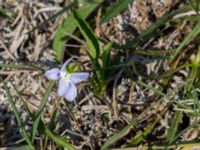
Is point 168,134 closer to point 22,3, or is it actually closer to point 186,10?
point 186,10

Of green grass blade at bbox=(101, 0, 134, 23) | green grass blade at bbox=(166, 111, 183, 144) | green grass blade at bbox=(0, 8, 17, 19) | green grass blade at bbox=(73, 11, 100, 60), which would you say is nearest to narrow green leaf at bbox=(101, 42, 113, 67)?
green grass blade at bbox=(73, 11, 100, 60)

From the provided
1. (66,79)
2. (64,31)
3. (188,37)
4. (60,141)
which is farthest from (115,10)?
(60,141)

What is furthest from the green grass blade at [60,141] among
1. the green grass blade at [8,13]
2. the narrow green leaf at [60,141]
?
the green grass blade at [8,13]

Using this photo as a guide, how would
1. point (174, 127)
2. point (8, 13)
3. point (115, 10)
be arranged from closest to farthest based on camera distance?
point (174, 127) → point (115, 10) → point (8, 13)

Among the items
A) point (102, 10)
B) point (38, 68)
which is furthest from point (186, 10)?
point (38, 68)

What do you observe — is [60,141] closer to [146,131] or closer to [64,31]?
[146,131]

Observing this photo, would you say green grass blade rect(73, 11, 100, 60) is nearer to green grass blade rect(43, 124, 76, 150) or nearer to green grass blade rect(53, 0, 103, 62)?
green grass blade rect(53, 0, 103, 62)
